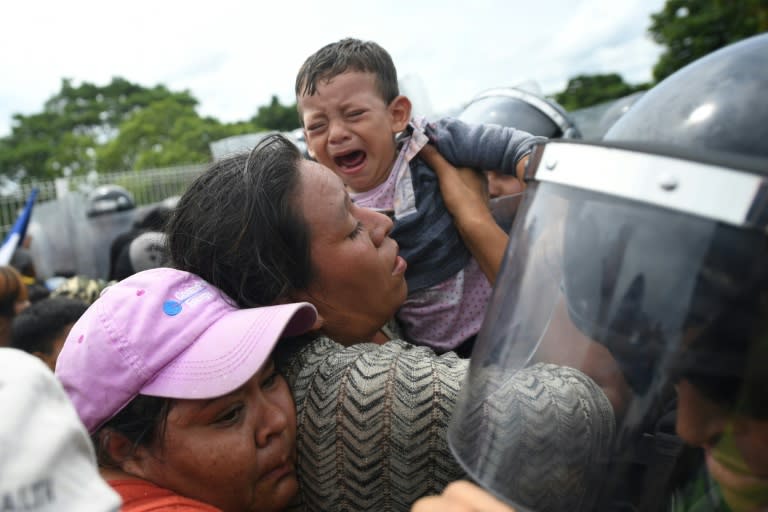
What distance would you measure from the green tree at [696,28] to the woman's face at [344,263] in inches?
1031

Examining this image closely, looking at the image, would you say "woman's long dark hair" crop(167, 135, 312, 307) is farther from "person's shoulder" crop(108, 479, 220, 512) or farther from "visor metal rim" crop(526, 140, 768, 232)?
"visor metal rim" crop(526, 140, 768, 232)

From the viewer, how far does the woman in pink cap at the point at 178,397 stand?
1287mm

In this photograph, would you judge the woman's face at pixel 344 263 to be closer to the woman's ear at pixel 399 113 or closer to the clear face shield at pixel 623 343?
the clear face shield at pixel 623 343

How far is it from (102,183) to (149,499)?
54.2ft

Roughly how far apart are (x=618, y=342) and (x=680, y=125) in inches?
32.8

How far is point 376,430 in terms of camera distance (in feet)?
4.49

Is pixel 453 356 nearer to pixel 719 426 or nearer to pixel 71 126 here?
pixel 719 426

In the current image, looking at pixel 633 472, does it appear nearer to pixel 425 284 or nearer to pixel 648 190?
pixel 648 190

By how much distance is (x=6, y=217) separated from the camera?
15.0m

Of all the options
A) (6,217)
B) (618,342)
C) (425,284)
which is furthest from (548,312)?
(6,217)

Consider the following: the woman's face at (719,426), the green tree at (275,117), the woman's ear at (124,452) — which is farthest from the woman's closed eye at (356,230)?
the green tree at (275,117)

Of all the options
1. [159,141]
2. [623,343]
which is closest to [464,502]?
[623,343]

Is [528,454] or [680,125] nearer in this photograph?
[528,454]

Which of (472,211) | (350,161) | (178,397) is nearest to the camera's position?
(178,397)
